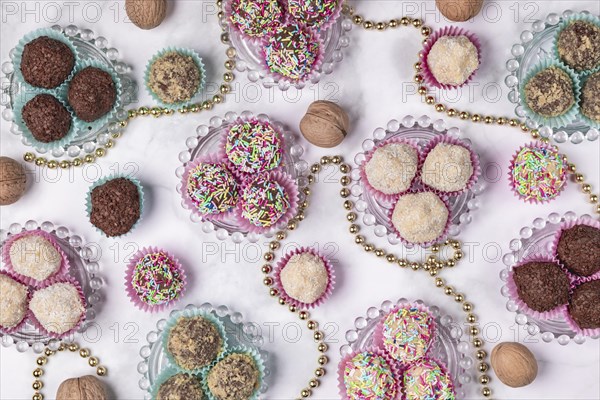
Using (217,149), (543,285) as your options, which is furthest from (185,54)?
(543,285)

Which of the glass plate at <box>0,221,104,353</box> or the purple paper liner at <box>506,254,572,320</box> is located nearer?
the purple paper liner at <box>506,254,572,320</box>

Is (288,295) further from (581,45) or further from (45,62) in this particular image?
(581,45)

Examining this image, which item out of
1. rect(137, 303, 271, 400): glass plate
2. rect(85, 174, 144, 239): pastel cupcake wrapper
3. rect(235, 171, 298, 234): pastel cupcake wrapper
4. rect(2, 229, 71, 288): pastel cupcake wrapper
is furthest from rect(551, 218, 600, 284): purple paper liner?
rect(2, 229, 71, 288): pastel cupcake wrapper

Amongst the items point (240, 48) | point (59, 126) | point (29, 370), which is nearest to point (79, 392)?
point (29, 370)

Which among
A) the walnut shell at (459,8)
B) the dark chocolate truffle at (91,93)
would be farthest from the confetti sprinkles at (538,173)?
the dark chocolate truffle at (91,93)

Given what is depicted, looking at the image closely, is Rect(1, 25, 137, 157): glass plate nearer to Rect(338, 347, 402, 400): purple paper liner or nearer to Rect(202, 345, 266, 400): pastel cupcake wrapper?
Rect(202, 345, 266, 400): pastel cupcake wrapper
